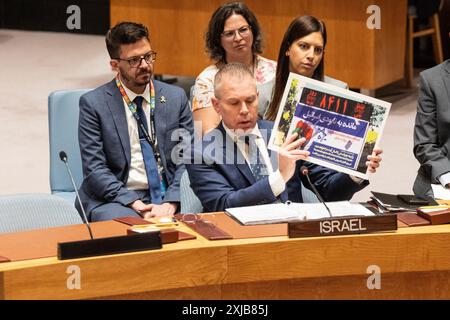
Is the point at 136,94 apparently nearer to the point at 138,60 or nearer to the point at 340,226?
the point at 138,60

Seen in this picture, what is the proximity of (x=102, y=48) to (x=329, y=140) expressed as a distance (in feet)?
28.2

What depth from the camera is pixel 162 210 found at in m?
4.53

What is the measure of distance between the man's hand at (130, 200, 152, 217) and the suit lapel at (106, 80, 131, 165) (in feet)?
0.75

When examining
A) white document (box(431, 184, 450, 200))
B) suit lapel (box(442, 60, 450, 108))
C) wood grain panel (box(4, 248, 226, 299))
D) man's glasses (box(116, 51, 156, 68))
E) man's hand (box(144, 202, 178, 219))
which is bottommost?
man's hand (box(144, 202, 178, 219))

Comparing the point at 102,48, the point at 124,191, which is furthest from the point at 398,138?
the point at 102,48

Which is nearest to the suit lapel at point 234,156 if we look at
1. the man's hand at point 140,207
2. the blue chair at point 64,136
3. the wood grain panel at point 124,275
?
the man's hand at point 140,207

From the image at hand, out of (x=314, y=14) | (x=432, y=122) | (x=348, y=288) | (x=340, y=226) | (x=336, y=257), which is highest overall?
(x=314, y=14)

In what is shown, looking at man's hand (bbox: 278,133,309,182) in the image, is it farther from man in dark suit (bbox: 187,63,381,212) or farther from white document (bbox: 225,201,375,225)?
white document (bbox: 225,201,375,225)

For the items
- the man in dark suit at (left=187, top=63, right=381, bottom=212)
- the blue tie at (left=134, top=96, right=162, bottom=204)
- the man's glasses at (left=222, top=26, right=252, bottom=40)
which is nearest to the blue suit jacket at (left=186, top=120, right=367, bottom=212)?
the man in dark suit at (left=187, top=63, right=381, bottom=212)

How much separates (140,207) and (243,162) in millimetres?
682

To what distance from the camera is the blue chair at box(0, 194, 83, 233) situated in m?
3.76

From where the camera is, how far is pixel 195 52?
9.20m

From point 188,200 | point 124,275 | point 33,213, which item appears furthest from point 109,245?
point 188,200

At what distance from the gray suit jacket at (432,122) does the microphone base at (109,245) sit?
1.96 m
